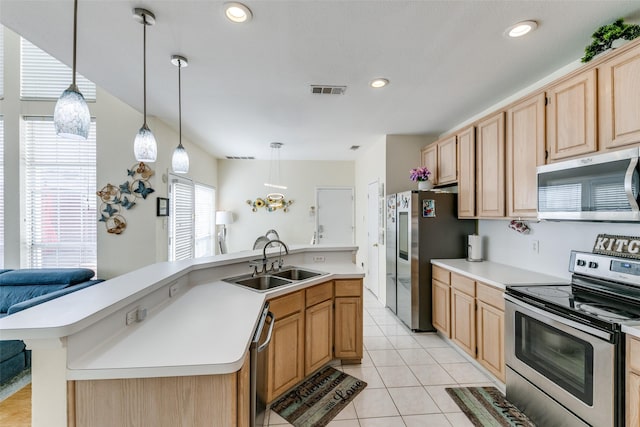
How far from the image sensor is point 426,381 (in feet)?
7.82

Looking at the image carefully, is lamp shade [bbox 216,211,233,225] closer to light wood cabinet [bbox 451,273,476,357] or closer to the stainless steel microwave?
light wood cabinet [bbox 451,273,476,357]


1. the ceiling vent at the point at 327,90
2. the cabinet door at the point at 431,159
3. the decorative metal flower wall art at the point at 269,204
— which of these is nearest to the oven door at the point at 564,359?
the cabinet door at the point at 431,159

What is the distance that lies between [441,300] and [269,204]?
164 inches

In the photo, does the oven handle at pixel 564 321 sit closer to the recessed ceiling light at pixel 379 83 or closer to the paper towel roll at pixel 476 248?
the paper towel roll at pixel 476 248

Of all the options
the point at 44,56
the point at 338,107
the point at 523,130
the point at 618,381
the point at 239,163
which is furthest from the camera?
the point at 239,163

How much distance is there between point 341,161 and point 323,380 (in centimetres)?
479

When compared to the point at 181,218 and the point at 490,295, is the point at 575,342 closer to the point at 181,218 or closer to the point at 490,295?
the point at 490,295

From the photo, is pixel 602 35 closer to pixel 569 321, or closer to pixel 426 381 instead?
pixel 569 321

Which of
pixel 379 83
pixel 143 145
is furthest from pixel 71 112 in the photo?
pixel 379 83

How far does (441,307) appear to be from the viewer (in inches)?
121

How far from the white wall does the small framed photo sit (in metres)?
2.53

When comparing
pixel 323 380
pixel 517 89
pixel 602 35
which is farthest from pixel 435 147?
pixel 323 380

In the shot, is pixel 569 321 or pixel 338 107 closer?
pixel 569 321

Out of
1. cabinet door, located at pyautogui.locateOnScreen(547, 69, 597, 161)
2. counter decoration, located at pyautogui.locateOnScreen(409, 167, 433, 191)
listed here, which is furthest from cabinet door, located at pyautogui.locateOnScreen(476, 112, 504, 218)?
counter decoration, located at pyautogui.locateOnScreen(409, 167, 433, 191)
